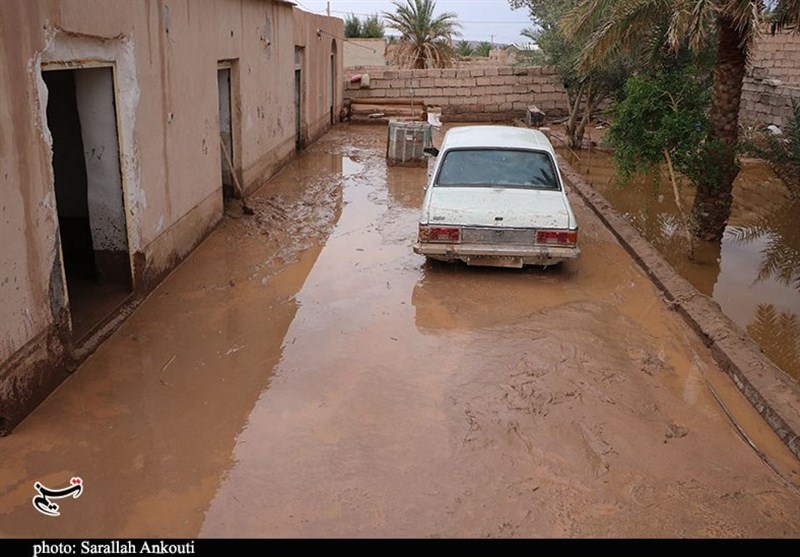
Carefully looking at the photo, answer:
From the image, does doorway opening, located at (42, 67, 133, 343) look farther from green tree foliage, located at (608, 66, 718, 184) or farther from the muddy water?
the muddy water

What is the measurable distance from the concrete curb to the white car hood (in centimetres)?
146

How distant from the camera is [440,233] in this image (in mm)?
7789

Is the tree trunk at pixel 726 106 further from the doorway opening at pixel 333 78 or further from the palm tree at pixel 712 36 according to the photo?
the doorway opening at pixel 333 78

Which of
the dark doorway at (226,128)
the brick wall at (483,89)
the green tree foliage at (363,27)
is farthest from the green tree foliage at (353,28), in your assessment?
the dark doorway at (226,128)

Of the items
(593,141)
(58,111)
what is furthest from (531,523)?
(593,141)

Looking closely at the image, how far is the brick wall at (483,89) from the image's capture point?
2381 centimetres

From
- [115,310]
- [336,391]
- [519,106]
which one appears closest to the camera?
[336,391]

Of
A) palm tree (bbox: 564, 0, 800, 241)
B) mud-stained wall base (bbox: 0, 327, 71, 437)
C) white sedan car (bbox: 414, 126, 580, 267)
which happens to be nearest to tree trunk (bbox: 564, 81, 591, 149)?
palm tree (bbox: 564, 0, 800, 241)

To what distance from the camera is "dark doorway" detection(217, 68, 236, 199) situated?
11094 millimetres

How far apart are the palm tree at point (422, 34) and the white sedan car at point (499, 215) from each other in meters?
23.9

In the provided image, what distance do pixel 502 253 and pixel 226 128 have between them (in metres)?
5.81

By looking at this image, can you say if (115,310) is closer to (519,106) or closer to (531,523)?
(531,523)

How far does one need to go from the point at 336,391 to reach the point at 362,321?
57.3 inches

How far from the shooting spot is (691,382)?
5887 millimetres
